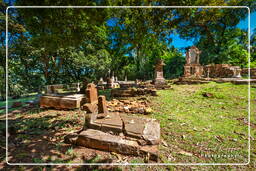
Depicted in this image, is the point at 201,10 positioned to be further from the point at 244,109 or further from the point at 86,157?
the point at 86,157

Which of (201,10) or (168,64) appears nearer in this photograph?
(201,10)

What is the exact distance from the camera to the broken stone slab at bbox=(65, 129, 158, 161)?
6.37ft

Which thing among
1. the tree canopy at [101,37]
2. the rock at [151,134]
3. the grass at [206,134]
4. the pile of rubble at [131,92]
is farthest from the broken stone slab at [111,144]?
the pile of rubble at [131,92]

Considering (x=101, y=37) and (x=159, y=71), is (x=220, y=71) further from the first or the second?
(x=101, y=37)

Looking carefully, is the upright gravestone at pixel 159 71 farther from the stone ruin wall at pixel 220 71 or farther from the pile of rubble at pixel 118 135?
the stone ruin wall at pixel 220 71

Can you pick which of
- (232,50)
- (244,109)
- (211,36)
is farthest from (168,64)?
(244,109)

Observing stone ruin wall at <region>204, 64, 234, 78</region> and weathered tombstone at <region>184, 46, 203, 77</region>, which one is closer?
stone ruin wall at <region>204, 64, 234, 78</region>

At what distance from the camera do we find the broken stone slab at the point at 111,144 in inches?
76.5

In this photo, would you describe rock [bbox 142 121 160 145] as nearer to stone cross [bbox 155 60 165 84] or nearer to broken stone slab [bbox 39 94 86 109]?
broken stone slab [bbox 39 94 86 109]

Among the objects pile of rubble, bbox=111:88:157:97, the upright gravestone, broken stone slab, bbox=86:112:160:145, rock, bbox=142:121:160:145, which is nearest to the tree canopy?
the upright gravestone

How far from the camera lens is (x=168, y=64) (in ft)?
71.3

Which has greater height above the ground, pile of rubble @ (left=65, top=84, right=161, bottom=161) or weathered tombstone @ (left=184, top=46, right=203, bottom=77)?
weathered tombstone @ (left=184, top=46, right=203, bottom=77)

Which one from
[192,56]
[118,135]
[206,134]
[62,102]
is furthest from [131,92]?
[192,56]

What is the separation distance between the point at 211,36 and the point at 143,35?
16.1 meters
